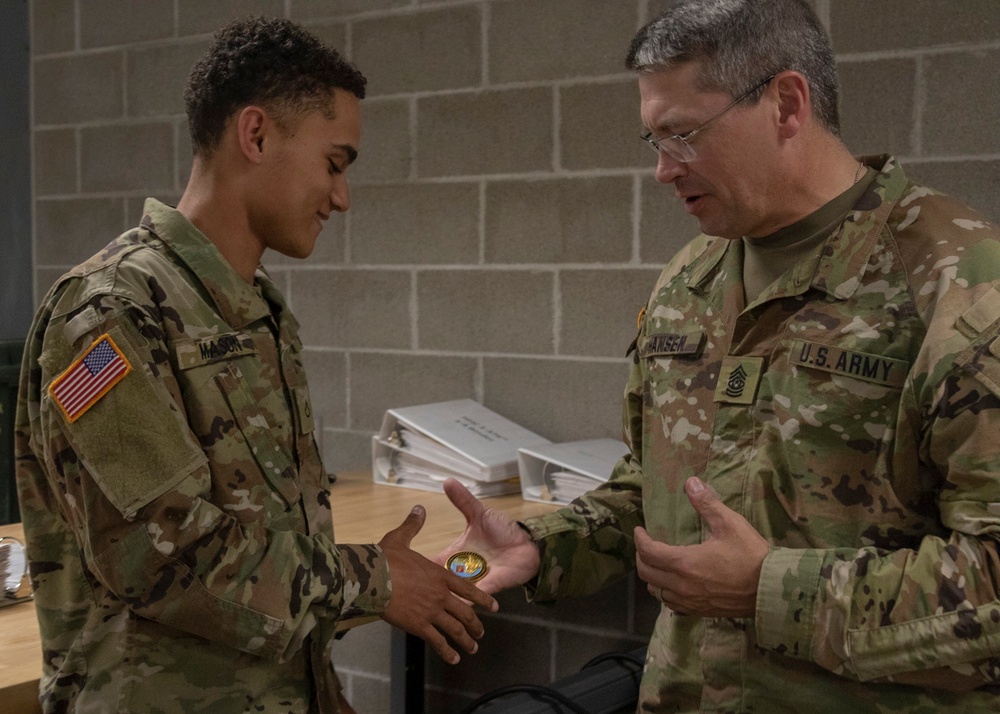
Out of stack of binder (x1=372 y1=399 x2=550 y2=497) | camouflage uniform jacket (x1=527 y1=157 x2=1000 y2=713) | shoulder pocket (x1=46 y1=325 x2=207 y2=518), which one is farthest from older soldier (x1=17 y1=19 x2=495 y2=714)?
stack of binder (x1=372 y1=399 x2=550 y2=497)

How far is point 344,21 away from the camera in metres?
3.29

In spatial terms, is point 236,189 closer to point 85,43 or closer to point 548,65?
point 548,65

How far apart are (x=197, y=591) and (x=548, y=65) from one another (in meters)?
1.93

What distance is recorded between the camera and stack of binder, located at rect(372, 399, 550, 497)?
272cm

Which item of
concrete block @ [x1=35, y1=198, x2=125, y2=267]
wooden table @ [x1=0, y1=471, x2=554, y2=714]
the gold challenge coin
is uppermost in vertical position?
concrete block @ [x1=35, y1=198, x2=125, y2=267]

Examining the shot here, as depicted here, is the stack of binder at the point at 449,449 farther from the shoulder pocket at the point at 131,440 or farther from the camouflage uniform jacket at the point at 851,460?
the shoulder pocket at the point at 131,440

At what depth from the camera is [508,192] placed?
304cm

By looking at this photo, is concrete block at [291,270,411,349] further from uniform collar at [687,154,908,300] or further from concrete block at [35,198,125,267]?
uniform collar at [687,154,908,300]

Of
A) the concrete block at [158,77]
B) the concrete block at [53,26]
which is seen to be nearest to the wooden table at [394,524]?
the concrete block at [158,77]

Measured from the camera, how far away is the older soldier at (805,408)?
4.52 feet

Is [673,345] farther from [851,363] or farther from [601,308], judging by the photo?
[601,308]

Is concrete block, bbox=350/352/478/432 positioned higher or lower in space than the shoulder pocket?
lower

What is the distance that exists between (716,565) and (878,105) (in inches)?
55.1

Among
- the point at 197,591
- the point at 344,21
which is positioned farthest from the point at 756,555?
the point at 344,21
